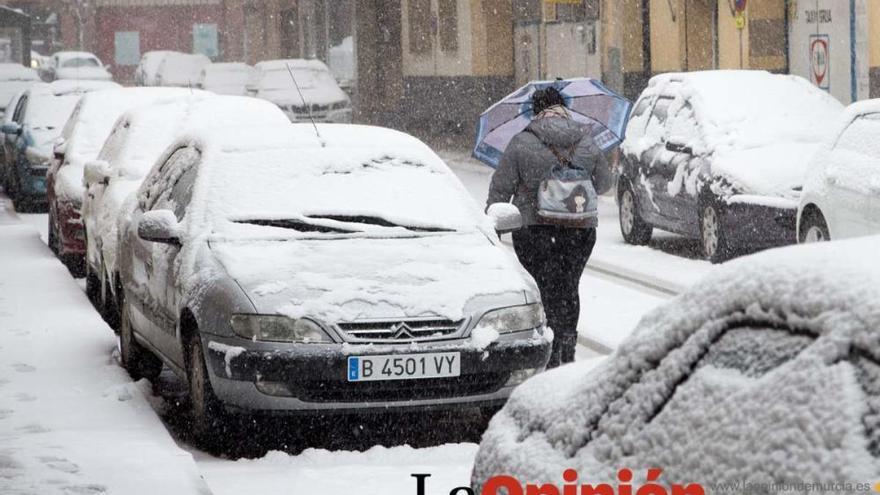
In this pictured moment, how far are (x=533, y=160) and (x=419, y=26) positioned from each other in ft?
106

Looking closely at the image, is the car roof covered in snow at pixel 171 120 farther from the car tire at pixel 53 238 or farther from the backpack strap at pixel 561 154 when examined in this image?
the backpack strap at pixel 561 154

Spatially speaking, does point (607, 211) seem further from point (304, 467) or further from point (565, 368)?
point (565, 368)

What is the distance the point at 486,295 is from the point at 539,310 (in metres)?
0.30

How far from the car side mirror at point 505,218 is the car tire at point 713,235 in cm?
575

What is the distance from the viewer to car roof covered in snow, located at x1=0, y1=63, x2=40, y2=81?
3044cm

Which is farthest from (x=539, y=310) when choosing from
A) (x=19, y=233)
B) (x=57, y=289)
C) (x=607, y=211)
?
(x=607, y=211)

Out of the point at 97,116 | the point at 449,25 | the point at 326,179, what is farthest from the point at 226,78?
the point at 326,179

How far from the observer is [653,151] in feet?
51.6

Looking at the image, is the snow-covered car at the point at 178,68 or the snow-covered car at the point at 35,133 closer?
the snow-covered car at the point at 35,133

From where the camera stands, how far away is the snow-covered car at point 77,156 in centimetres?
1427

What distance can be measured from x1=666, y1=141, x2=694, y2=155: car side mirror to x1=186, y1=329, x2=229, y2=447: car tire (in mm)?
7869

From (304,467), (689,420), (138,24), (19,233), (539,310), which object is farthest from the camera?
(138,24)

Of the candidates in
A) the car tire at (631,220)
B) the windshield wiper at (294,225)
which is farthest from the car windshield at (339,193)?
the car tire at (631,220)

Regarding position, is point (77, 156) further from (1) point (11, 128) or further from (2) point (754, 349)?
(2) point (754, 349)
